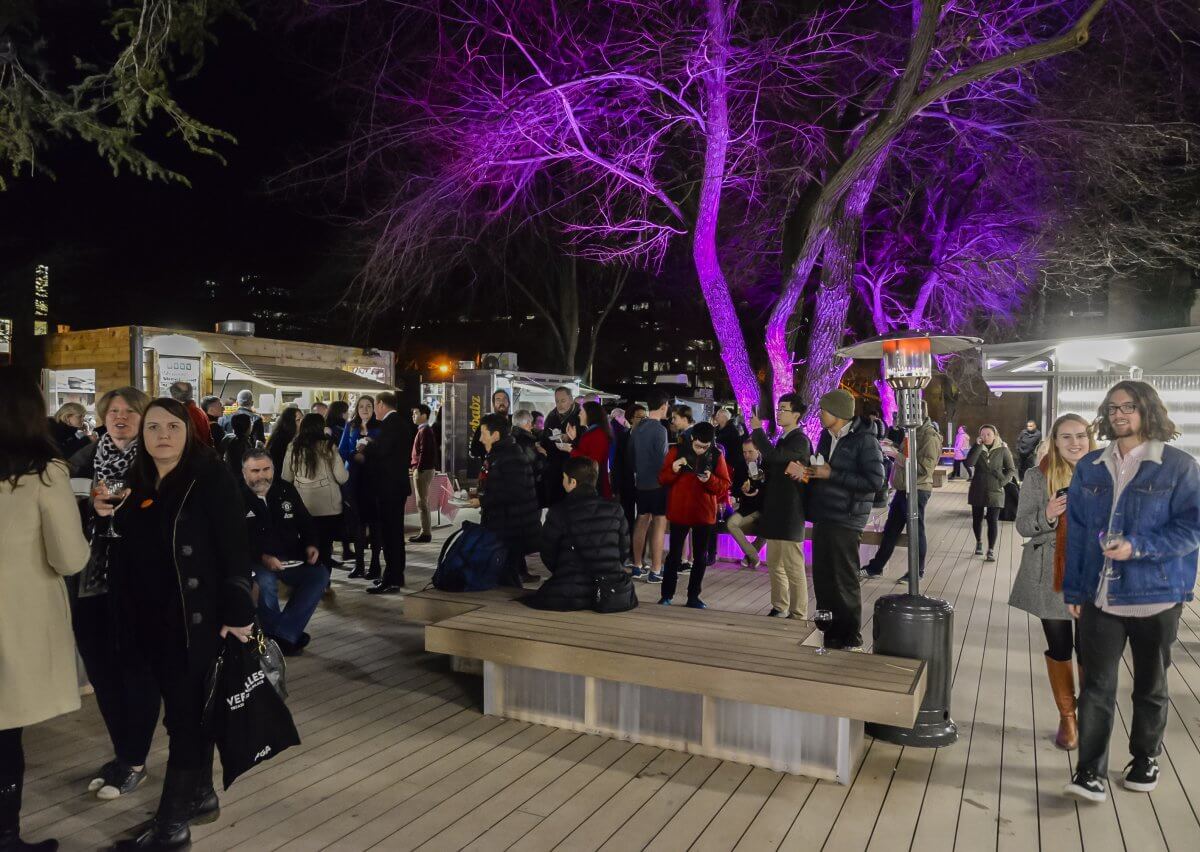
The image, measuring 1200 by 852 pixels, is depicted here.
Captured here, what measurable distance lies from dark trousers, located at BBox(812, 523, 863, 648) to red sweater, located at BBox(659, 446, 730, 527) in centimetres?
151

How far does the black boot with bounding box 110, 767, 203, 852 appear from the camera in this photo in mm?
3102

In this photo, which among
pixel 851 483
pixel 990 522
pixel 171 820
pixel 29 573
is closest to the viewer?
pixel 29 573

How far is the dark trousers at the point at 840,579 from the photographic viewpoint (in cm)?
540

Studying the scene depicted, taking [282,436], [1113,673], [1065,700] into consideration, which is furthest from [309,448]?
[1113,673]

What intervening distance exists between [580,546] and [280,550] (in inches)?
84.2

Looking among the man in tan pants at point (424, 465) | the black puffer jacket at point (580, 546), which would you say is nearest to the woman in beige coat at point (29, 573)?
the black puffer jacket at point (580, 546)

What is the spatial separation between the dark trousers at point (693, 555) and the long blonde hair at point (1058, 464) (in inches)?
120

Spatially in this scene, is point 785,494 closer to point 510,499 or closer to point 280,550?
point 510,499

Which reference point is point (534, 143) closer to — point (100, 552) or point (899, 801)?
point (100, 552)

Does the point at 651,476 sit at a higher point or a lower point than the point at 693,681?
higher

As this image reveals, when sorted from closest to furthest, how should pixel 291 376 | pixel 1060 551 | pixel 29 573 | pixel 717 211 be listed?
pixel 29 573
pixel 1060 551
pixel 717 211
pixel 291 376

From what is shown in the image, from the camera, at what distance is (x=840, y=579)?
5.41m

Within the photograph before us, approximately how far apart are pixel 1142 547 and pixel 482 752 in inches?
126

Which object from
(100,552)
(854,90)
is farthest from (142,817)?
(854,90)
